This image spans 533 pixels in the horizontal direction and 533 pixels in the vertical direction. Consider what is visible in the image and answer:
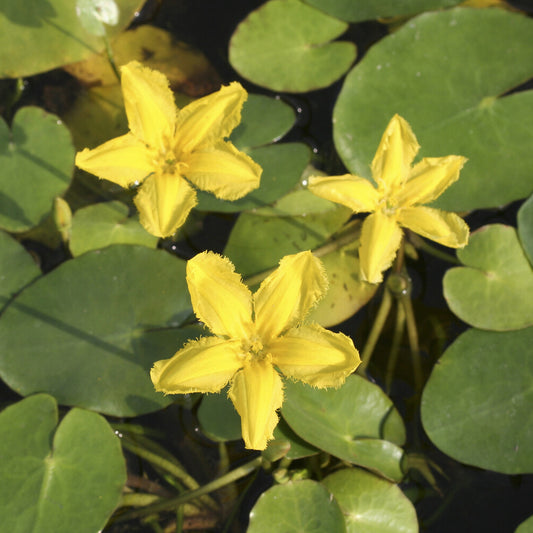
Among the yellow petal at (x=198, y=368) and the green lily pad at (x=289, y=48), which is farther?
the green lily pad at (x=289, y=48)

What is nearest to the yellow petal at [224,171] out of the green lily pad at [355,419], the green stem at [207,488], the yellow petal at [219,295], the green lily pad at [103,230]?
the yellow petal at [219,295]

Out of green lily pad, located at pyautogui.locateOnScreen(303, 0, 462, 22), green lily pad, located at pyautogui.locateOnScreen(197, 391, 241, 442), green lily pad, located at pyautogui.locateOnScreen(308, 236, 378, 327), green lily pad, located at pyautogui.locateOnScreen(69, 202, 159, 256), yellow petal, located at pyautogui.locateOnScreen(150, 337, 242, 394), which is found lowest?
green lily pad, located at pyautogui.locateOnScreen(197, 391, 241, 442)

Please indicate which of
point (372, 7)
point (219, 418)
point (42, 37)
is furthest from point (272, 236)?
point (42, 37)

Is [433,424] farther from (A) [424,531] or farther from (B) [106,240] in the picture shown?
(B) [106,240]

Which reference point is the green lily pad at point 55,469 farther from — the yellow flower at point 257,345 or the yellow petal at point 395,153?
the yellow petal at point 395,153

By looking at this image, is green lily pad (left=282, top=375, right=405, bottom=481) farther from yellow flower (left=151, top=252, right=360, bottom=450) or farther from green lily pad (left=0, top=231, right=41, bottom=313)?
green lily pad (left=0, top=231, right=41, bottom=313)

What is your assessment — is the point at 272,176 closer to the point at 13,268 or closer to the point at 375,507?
the point at 13,268

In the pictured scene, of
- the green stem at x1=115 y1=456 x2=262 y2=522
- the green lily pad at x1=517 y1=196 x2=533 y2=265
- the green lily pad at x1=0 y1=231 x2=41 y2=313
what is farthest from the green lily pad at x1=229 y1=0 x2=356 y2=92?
the green stem at x1=115 y1=456 x2=262 y2=522
